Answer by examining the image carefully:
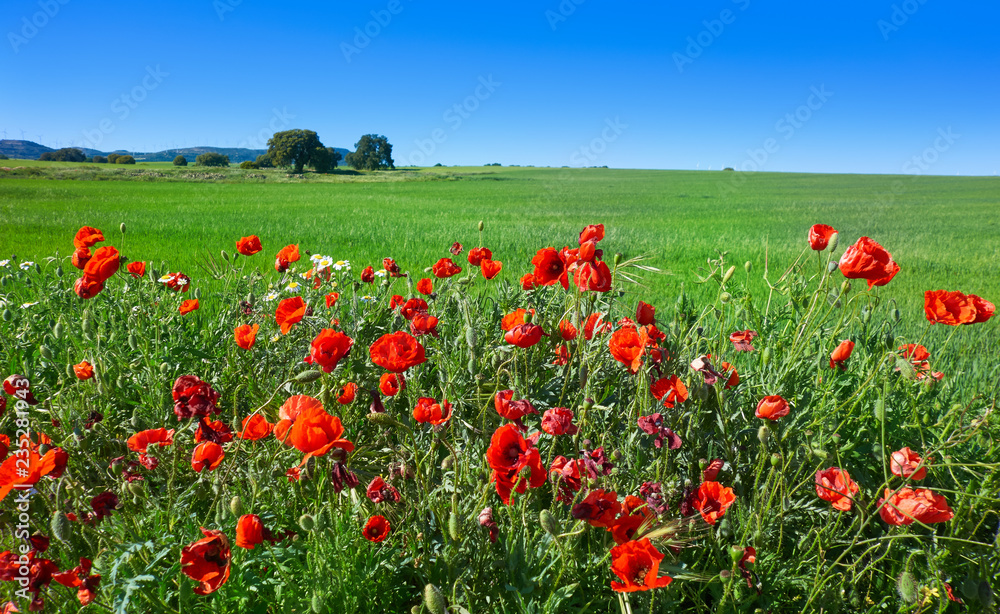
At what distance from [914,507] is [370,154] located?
216 ft

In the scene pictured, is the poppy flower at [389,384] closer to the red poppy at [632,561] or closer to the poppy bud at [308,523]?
the poppy bud at [308,523]

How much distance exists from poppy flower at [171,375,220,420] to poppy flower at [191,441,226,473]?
0.29ft

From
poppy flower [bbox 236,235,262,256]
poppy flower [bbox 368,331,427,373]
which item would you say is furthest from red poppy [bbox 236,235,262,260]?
poppy flower [bbox 368,331,427,373]

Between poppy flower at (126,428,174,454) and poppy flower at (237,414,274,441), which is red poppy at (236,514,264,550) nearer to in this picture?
poppy flower at (237,414,274,441)

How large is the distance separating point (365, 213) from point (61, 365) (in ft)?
34.8

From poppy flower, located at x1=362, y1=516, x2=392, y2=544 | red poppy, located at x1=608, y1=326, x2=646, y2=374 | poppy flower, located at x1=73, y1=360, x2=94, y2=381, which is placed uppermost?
red poppy, located at x1=608, y1=326, x2=646, y2=374

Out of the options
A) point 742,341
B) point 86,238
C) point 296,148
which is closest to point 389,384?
point 742,341

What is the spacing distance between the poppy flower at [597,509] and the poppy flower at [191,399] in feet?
3.02

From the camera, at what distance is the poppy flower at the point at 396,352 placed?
1.23 meters

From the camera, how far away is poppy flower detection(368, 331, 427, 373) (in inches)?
48.4

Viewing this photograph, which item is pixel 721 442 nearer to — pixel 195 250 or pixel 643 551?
pixel 643 551

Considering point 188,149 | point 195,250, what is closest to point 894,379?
point 195,250

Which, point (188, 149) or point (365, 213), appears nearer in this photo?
point (365, 213)

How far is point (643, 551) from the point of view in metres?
0.96
